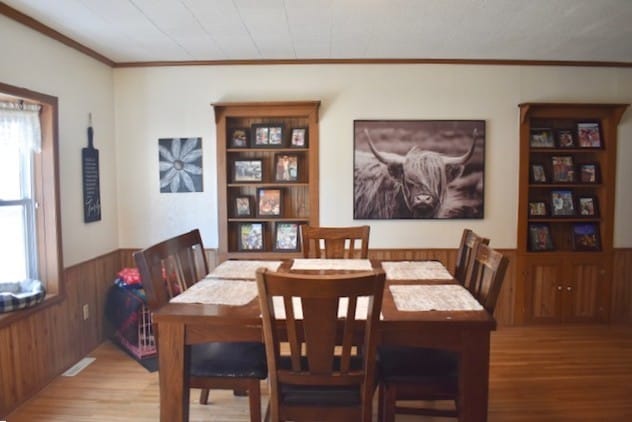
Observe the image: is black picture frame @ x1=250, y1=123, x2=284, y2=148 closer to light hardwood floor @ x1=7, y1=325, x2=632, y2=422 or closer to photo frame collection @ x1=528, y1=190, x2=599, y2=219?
light hardwood floor @ x1=7, y1=325, x2=632, y2=422

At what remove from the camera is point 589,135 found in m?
3.79

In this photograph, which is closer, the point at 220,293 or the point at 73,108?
the point at 220,293

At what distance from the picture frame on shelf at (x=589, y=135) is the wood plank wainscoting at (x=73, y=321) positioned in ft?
3.23

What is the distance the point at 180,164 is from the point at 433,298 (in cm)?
265


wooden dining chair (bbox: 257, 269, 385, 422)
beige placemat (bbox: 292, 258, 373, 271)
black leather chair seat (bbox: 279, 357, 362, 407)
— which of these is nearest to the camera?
wooden dining chair (bbox: 257, 269, 385, 422)

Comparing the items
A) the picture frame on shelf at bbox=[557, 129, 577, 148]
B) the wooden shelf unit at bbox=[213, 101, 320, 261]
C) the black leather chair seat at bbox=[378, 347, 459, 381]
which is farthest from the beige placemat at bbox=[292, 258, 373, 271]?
the picture frame on shelf at bbox=[557, 129, 577, 148]

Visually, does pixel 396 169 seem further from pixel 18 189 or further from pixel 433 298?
pixel 18 189

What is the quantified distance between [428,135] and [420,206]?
0.62 m

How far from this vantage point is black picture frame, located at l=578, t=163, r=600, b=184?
3803mm

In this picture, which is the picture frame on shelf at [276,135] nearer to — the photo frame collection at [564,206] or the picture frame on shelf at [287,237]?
the picture frame on shelf at [287,237]

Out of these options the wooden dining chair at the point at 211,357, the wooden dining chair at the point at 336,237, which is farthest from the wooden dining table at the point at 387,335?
the wooden dining chair at the point at 336,237

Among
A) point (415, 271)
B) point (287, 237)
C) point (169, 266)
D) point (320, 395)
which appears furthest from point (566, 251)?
point (169, 266)

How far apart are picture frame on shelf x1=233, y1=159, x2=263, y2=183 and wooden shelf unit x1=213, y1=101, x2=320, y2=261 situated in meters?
0.04

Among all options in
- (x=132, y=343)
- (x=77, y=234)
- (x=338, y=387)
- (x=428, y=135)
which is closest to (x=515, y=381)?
(x=338, y=387)
